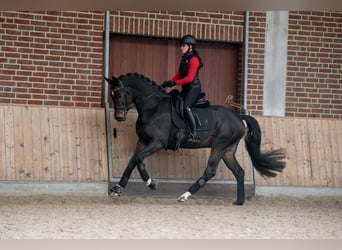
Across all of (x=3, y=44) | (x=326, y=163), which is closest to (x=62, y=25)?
(x=3, y=44)

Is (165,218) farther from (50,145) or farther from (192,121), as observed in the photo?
(50,145)

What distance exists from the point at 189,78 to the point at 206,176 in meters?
1.35

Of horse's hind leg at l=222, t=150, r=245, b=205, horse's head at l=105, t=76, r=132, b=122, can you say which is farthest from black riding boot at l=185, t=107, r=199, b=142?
horse's head at l=105, t=76, r=132, b=122

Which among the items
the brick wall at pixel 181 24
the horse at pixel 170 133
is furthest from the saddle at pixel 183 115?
the brick wall at pixel 181 24

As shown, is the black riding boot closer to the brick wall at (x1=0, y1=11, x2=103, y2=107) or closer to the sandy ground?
the sandy ground

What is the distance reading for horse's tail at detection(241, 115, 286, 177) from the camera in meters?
7.64

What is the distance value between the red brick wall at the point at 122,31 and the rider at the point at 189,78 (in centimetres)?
140

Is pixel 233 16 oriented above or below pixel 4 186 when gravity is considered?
above

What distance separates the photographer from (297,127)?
28.6 ft

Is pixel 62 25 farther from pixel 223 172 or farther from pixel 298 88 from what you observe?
pixel 298 88

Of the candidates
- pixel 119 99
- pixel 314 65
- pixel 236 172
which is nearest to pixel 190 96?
pixel 119 99

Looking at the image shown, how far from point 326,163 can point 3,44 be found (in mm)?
5316

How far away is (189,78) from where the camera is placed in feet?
23.4

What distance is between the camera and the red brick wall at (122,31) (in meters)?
7.95
